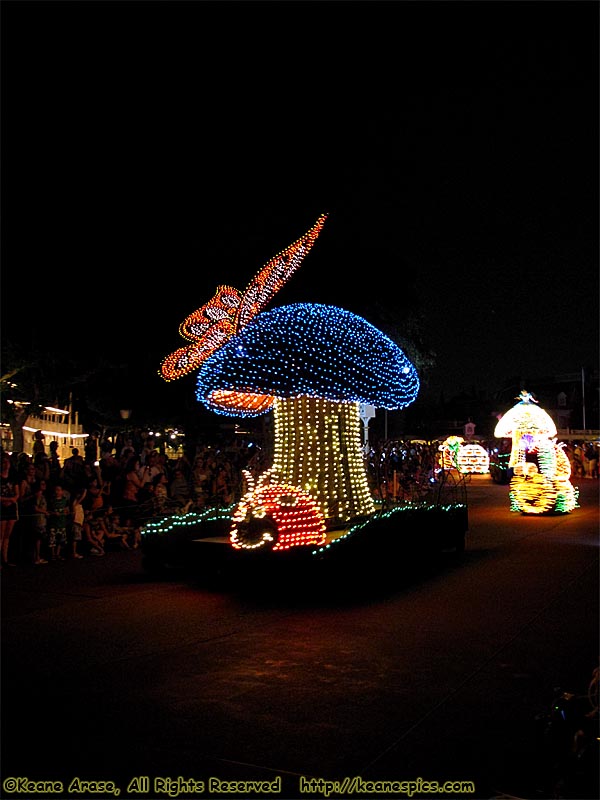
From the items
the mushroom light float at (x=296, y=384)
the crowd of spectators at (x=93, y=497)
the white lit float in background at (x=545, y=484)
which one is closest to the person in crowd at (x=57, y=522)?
the crowd of spectators at (x=93, y=497)

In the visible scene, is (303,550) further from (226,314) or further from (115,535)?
(115,535)

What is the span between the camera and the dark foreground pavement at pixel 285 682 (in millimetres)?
4137

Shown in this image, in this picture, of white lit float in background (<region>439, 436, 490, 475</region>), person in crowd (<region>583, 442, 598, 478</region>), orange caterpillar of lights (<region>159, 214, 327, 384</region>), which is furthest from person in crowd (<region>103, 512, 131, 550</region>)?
person in crowd (<region>583, 442, 598, 478</region>)

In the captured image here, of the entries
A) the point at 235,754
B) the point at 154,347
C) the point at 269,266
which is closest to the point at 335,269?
the point at 154,347

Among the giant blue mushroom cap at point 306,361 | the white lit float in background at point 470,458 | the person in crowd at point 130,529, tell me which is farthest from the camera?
the white lit float in background at point 470,458

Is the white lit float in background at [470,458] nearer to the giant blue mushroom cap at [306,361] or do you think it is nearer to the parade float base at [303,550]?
the parade float base at [303,550]

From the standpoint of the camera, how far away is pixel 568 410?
71438mm

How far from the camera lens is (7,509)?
1109cm

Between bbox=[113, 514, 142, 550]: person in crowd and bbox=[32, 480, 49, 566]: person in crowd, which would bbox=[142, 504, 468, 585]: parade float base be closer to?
bbox=[32, 480, 49, 566]: person in crowd

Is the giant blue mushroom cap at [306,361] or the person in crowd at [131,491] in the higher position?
the giant blue mushroom cap at [306,361]

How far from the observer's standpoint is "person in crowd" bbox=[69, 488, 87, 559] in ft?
40.1

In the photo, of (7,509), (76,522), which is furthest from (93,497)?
(7,509)

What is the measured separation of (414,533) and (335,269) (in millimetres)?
21149

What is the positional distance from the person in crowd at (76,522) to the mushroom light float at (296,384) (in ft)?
9.40
